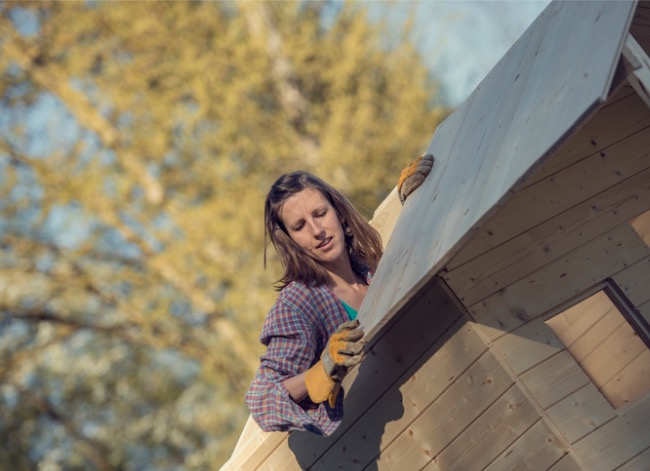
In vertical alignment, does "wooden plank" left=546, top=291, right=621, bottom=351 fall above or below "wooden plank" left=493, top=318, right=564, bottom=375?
above

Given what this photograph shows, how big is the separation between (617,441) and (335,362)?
1.12 meters

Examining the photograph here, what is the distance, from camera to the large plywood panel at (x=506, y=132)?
2974 mm

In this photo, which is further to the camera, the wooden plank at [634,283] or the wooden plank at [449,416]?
the wooden plank at [634,283]

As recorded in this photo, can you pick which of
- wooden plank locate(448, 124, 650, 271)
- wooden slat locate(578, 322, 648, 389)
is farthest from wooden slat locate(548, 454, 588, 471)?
wooden slat locate(578, 322, 648, 389)

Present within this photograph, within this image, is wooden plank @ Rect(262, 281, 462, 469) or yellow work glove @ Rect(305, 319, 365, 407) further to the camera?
wooden plank @ Rect(262, 281, 462, 469)

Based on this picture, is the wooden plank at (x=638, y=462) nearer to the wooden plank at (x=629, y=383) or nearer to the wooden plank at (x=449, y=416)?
the wooden plank at (x=449, y=416)

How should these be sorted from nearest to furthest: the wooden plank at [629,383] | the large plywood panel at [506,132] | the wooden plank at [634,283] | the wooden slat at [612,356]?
the large plywood panel at [506,132], the wooden plank at [634,283], the wooden plank at [629,383], the wooden slat at [612,356]

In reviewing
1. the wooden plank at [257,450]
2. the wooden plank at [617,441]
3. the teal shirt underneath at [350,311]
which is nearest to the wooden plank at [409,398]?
the wooden plank at [257,450]

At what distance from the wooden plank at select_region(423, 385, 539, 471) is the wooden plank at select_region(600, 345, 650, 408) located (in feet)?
5.24

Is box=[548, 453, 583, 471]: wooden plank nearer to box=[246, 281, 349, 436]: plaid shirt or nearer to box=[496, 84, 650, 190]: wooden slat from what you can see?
box=[246, 281, 349, 436]: plaid shirt

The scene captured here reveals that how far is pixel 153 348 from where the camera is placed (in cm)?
1517

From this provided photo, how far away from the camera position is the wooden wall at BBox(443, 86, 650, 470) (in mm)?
3820

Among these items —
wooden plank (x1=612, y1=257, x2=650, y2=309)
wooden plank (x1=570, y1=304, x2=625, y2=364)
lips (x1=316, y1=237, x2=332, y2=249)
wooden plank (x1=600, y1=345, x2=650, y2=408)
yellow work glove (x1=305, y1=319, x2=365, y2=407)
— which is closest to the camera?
yellow work glove (x1=305, y1=319, x2=365, y2=407)

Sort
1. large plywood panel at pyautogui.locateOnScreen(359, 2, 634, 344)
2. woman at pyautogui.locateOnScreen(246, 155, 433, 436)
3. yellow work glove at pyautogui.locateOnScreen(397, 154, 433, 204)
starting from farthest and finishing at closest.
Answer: yellow work glove at pyautogui.locateOnScreen(397, 154, 433, 204) → woman at pyautogui.locateOnScreen(246, 155, 433, 436) → large plywood panel at pyautogui.locateOnScreen(359, 2, 634, 344)
